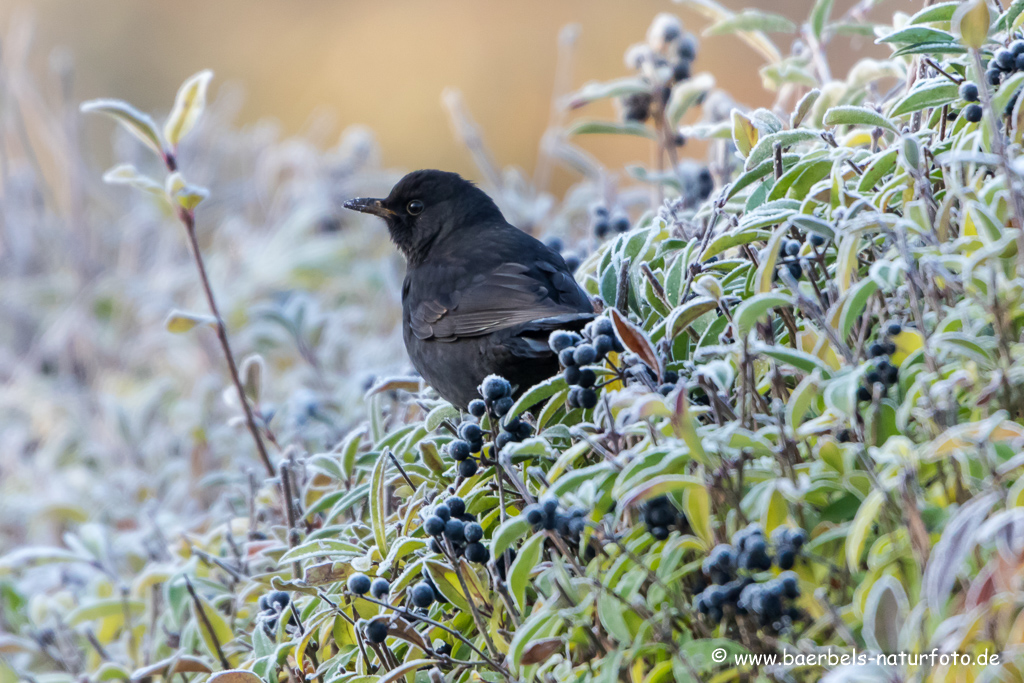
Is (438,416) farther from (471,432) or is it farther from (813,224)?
(813,224)

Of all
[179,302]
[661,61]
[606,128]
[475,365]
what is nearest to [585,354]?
[475,365]

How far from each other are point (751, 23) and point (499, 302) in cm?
128

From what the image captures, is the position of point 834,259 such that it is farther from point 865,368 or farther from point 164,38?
point 164,38

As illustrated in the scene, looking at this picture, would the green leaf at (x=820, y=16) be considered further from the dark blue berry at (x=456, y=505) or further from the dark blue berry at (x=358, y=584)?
the dark blue berry at (x=358, y=584)

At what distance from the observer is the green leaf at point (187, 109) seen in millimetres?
3045

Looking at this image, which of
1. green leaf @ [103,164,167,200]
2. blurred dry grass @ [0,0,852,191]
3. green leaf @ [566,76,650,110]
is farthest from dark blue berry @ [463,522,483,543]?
blurred dry grass @ [0,0,852,191]

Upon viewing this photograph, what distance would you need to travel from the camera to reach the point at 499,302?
10.9 feet

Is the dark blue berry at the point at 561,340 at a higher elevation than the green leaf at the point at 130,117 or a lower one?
lower

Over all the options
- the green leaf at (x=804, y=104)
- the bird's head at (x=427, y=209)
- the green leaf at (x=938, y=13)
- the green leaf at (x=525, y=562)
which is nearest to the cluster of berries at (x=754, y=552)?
the green leaf at (x=525, y=562)

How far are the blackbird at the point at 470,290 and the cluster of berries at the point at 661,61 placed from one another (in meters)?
0.77

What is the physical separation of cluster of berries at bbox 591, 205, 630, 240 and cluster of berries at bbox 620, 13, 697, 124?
628mm

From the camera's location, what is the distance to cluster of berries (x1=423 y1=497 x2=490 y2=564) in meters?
1.91

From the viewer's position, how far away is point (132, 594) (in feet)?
10.9

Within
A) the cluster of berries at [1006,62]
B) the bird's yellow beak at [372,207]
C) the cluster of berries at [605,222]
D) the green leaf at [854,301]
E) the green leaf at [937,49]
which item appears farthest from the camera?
the bird's yellow beak at [372,207]
